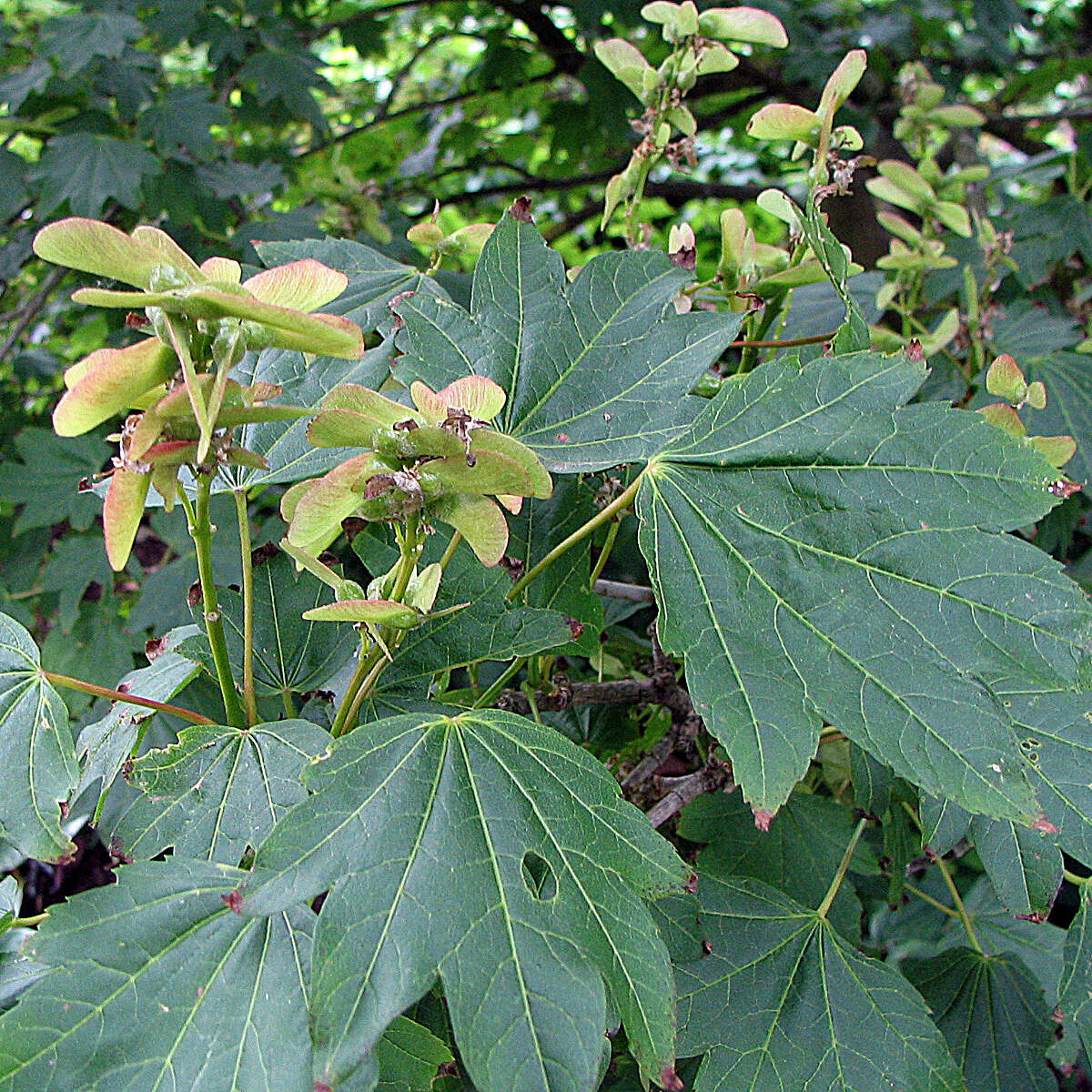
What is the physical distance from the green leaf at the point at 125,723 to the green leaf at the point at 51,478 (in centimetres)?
112

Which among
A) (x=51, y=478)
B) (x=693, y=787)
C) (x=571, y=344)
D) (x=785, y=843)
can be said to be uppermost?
(x=571, y=344)

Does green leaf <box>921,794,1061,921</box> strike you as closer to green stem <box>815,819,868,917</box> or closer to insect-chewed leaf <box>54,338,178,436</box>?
green stem <box>815,819,868,917</box>

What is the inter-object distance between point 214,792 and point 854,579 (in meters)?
0.49

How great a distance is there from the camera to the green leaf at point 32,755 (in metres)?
0.67

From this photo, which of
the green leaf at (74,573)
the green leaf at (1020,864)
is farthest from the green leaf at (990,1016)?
the green leaf at (74,573)

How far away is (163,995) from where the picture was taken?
2.05 feet

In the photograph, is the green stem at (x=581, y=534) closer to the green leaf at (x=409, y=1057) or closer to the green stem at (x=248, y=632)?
the green stem at (x=248, y=632)

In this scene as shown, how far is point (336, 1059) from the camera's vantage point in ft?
1.76

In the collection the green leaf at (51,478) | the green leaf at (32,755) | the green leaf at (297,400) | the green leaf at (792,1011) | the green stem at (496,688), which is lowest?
the green leaf at (51,478)

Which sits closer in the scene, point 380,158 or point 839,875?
point 839,875

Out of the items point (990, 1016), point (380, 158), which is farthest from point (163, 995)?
point (380, 158)

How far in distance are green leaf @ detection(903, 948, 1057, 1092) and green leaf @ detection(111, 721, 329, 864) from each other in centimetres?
74

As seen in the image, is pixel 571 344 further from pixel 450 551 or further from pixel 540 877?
pixel 540 877

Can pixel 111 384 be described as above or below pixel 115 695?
above
